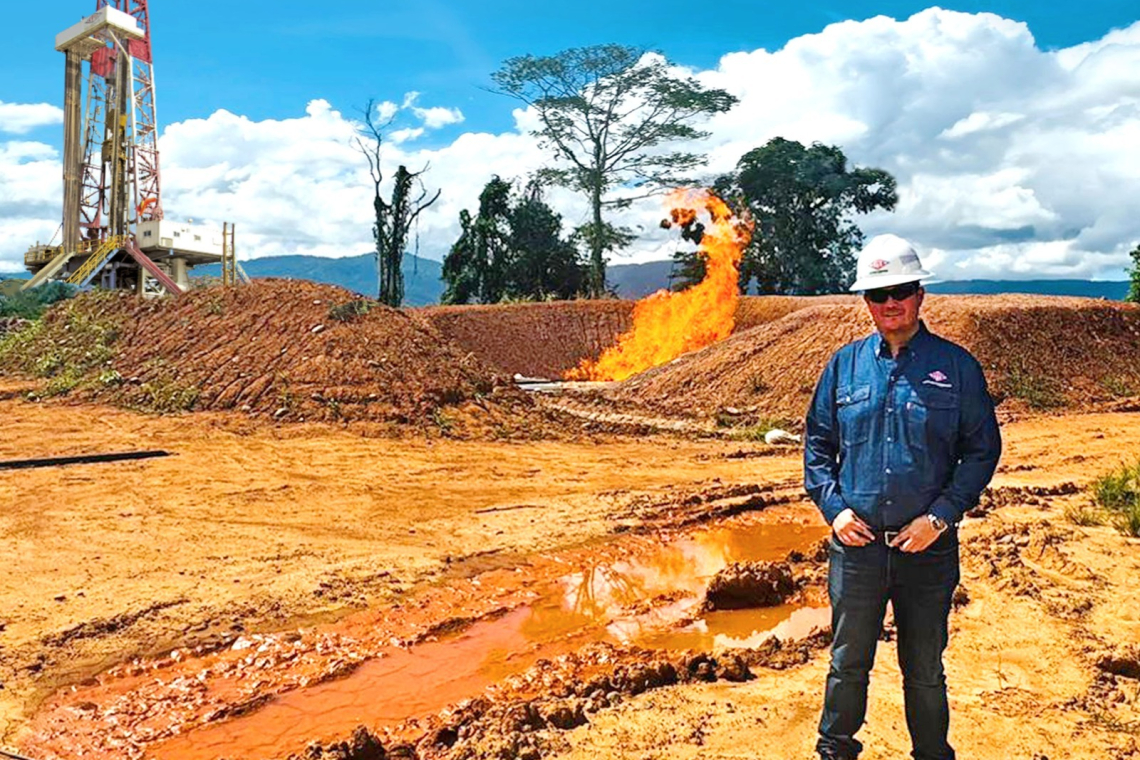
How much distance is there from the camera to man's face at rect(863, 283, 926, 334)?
2.90 meters

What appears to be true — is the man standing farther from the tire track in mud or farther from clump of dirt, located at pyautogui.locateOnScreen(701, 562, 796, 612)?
the tire track in mud

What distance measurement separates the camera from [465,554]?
7141 millimetres

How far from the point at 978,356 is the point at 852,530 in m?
16.7

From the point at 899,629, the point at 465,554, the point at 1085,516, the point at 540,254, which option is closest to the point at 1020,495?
the point at 1085,516

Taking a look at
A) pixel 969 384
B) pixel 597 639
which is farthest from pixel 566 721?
pixel 969 384

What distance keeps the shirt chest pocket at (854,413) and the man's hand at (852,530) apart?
270 mm

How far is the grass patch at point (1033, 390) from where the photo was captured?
660 inches

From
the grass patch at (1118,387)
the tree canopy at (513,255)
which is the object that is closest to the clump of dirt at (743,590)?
the grass patch at (1118,387)

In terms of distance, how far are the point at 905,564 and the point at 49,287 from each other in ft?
103

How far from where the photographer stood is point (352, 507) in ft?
29.2

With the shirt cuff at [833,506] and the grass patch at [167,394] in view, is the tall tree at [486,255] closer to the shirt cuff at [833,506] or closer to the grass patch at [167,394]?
the grass patch at [167,394]

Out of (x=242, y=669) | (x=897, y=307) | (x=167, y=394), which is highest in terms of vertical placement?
(x=897, y=307)

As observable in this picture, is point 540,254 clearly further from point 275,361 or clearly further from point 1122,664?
point 1122,664

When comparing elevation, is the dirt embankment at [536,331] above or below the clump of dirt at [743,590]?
above
